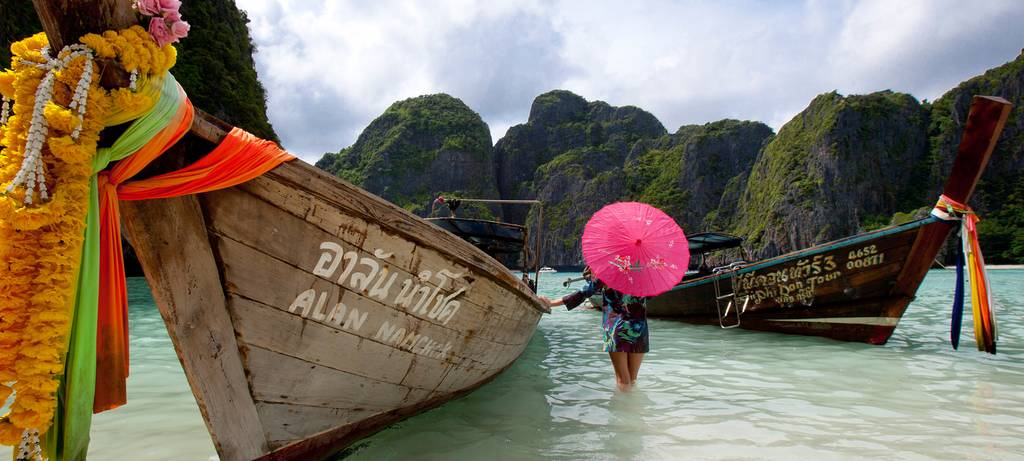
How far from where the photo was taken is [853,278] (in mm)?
6996

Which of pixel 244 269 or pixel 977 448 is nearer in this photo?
pixel 244 269

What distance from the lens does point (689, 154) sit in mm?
93062

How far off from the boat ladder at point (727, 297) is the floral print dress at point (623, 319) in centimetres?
452

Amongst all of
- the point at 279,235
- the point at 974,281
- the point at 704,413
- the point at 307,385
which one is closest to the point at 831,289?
the point at 974,281

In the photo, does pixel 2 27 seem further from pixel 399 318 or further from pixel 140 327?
pixel 399 318

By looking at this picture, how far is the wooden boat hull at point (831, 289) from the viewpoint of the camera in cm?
661

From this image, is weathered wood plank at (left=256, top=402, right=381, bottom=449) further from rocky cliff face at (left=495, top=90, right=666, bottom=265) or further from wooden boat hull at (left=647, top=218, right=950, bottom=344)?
rocky cliff face at (left=495, top=90, right=666, bottom=265)

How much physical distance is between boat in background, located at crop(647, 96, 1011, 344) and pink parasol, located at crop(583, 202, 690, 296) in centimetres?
438

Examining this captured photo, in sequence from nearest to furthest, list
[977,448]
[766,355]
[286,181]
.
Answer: [286,181] → [977,448] → [766,355]

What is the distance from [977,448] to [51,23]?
489 cm

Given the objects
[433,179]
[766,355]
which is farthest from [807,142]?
[766,355]

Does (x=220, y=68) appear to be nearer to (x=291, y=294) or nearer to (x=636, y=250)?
(x=636, y=250)

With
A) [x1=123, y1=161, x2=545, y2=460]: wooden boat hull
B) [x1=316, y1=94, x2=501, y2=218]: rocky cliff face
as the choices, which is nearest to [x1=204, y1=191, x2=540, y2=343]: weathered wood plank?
[x1=123, y1=161, x2=545, y2=460]: wooden boat hull

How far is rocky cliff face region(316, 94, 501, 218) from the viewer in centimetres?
9700
